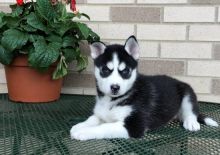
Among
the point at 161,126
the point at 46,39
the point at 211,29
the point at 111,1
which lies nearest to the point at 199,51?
the point at 211,29

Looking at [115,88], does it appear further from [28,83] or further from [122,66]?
[28,83]

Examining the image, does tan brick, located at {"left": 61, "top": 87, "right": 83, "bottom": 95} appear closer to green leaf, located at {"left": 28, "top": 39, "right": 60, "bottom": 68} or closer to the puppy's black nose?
green leaf, located at {"left": 28, "top": 39, "right": 60, "bottom": 68}

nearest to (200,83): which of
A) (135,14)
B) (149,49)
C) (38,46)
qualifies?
(149,49)

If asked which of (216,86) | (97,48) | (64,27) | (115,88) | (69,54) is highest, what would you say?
(64,27)

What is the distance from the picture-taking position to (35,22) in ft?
10.2

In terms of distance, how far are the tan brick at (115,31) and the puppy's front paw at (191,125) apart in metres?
1.34

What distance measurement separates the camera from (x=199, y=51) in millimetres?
3592

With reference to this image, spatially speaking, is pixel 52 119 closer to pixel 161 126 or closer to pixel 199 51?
pixel 161 126

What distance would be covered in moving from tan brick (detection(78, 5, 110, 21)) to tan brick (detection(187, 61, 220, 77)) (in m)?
0.94

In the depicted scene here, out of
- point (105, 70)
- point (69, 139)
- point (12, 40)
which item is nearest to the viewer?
point (69, 139)

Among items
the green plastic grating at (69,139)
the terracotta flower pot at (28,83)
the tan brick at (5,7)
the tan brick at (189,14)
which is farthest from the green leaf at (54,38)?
the tan brick at (189,14)

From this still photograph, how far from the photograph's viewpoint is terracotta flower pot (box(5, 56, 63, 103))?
324 cm

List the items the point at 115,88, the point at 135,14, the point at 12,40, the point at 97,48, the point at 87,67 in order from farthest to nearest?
the point at 87,67, the point at 135,14, the point at 12,40, the point at 97,48, the point at 115,88

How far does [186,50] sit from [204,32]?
9.3 inches
